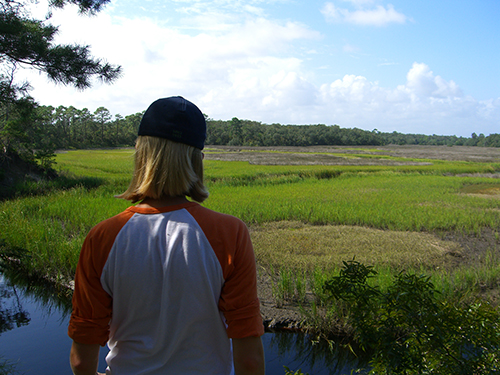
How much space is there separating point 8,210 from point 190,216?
29.2ft

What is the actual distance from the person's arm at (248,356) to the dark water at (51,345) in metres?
2.98

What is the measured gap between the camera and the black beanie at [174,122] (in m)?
0.99

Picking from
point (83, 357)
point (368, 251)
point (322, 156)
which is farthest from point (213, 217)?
point (322, 156)

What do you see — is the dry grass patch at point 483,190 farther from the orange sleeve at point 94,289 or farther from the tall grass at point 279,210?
the orange sleeve at point 94,289

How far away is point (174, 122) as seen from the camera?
993 mm

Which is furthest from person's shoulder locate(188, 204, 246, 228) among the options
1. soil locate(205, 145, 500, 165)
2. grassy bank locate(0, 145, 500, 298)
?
soil locate(205, 145, 500, 165)

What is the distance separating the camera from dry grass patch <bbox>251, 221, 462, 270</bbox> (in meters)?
5.94

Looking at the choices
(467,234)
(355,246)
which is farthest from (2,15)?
(467,234)

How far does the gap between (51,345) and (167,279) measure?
12.8ft

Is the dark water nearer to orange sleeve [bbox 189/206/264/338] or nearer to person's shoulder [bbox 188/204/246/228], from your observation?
orange sleeve [bbox 189/206/264/338]

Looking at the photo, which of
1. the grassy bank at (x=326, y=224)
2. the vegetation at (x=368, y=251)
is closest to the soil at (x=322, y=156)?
the grassy bank at (x=326, y=224)

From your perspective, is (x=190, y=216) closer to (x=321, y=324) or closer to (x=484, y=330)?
(x=484, y=330)

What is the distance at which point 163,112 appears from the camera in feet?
3.34

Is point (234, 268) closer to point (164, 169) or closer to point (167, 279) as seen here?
point (167, 279)
